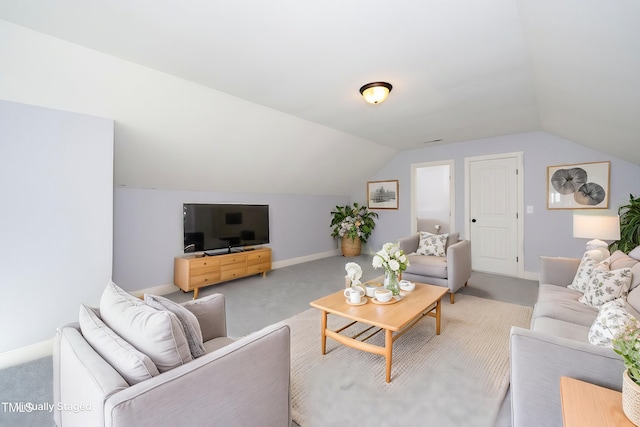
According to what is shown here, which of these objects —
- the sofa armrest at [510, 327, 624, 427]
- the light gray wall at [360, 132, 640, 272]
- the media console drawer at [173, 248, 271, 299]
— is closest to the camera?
the sofa armrest at [510, 327, 624, 427]

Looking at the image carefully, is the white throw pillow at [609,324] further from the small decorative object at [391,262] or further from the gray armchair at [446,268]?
the gray armchair at [446,268]

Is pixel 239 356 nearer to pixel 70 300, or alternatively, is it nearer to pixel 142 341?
pixel 142 341

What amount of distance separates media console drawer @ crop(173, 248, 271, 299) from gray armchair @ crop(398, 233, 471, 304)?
2304mm

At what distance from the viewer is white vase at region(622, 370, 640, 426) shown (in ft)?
2.89

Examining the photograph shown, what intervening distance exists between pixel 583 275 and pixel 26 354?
184 inches

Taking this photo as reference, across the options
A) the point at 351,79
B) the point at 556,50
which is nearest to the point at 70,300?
the point at 351,79

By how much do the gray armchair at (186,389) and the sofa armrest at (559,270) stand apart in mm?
2830

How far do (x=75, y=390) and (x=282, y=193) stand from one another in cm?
455

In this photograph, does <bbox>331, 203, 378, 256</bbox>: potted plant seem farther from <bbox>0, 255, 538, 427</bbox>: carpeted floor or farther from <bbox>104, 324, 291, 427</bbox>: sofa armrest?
<bbox>104, 324, 291, 427</bbox>: sofa armrest

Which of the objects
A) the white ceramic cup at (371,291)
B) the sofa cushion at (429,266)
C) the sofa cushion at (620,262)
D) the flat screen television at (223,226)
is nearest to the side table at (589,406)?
the white ceramic cup at (371,291)

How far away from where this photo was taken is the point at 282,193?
18.2 feet

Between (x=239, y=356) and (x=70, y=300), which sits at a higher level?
(x=239, y=356)

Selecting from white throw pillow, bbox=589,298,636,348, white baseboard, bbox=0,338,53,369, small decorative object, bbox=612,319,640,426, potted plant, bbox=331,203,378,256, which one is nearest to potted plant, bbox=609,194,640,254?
white throw pillow, bbox=589,298,636,348

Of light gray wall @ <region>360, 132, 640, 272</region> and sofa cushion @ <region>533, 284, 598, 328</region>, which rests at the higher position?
light gray wall @ <region>360, 132, 640, 272</region>
